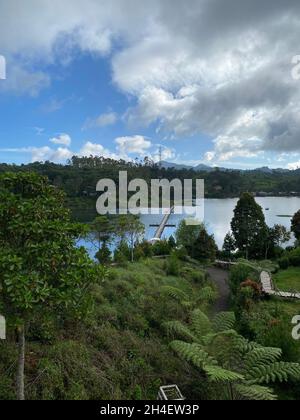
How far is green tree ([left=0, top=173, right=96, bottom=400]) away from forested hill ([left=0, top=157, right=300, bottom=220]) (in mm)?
41190

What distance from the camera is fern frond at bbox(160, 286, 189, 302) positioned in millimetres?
9031

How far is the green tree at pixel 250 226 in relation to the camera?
22297 millimetres

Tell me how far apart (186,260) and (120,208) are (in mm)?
38787

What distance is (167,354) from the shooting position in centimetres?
649

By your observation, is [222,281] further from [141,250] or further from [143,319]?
[143,319]

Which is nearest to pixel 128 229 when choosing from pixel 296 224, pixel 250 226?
pixel 250 226

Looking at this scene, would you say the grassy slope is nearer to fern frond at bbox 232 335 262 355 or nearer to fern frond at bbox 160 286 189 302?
fern frond at bbox 160 286 189 302

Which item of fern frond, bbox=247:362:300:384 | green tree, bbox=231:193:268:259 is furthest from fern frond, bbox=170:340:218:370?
green tree, bbox=231:193:268:259

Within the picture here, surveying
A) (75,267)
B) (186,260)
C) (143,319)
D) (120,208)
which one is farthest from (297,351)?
(120,208)

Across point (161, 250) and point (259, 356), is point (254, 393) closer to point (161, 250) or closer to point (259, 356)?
point (259, 356)

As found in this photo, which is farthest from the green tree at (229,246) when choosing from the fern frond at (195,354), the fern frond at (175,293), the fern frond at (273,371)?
the fern frond at (195,354)

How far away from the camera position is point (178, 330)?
668 cm

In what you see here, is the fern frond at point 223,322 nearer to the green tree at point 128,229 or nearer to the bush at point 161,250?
the bush at point 161,250

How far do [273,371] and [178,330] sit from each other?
1.88 meters
